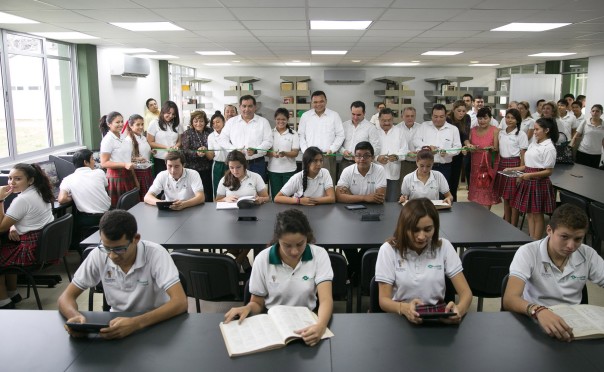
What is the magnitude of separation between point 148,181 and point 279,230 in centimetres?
418

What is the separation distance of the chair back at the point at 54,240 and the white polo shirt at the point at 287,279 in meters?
2.30

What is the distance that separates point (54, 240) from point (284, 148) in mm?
2963

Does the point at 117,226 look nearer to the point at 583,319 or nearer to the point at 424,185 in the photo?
the point at 583,319

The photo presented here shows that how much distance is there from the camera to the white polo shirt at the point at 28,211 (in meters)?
4.02

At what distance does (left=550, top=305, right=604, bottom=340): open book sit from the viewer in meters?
1.96

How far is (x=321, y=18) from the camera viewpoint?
5422 millimetres

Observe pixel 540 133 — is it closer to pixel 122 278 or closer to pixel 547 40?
pixel 547 40

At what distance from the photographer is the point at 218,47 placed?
28.5 feet

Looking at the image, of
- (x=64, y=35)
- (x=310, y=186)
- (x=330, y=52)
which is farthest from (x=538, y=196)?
(x=64, y=35)

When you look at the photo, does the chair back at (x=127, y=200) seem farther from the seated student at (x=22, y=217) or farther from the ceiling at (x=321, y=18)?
the ceiling at (x=321, y=18)

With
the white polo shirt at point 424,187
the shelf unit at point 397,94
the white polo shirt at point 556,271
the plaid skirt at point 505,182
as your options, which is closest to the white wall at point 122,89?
the shelf unit at point 397,94

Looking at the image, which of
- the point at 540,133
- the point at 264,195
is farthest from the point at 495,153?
the point at 264,195

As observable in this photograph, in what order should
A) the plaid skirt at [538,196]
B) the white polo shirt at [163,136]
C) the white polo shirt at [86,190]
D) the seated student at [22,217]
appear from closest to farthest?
the seated student at [22,217], the white polo shirt at [86,190], the plaid skirt at [538,196], the white polo shirt at [163,136]

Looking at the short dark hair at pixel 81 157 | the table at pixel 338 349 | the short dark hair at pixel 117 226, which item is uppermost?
the short dark hair at pixel 81 157
